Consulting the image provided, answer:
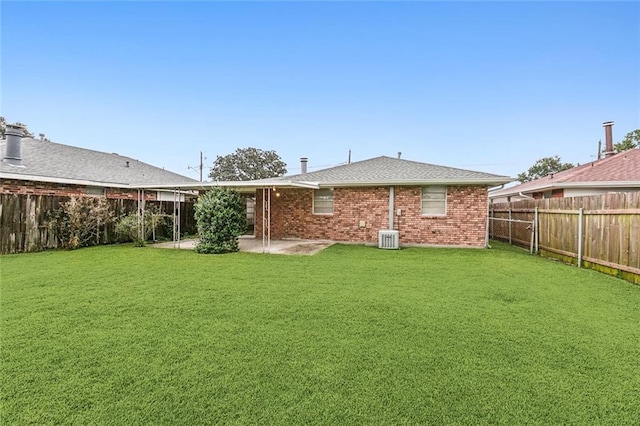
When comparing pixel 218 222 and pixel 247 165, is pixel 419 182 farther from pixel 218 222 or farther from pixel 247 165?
pixel 247 165

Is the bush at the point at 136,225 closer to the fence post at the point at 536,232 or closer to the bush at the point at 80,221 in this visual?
the bush at the point at 80,221

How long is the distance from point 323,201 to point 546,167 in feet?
108

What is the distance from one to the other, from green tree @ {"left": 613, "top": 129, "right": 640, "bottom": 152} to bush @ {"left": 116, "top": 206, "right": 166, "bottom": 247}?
30981 mm

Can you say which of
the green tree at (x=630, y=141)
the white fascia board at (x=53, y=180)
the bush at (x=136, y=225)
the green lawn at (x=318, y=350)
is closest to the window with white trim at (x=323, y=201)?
the bush at (x=136, y=225)

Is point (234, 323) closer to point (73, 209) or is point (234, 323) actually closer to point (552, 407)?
point (552, 407)

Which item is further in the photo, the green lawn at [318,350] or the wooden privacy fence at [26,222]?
the wooden privacy fence at [26,222]

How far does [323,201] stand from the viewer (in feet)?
41.5

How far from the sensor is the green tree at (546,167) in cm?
3350

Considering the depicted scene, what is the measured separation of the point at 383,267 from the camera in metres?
7.39

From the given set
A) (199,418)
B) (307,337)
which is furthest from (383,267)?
(199,418)

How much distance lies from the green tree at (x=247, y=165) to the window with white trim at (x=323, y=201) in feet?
76.9

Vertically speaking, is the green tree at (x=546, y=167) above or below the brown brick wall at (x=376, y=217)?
above

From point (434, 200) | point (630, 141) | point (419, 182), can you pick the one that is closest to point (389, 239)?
point (419, 182)

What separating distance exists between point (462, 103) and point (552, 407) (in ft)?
54.5
